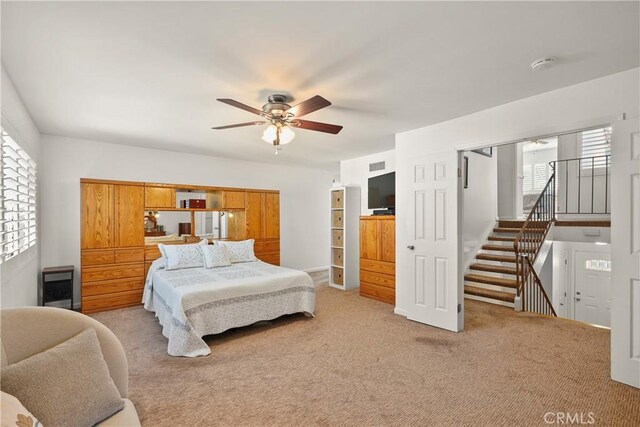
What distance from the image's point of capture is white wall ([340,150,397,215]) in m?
5.31

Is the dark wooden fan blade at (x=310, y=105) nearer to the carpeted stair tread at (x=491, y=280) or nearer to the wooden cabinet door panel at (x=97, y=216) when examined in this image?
the wooden cabinet door panel at (x=97, y=216)

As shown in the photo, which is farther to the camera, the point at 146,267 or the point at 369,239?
the point at 369,239

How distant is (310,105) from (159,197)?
11.9 ft

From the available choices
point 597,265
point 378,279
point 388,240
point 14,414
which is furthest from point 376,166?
point 14,414

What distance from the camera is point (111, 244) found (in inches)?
175

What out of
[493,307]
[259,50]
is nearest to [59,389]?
[259,50]

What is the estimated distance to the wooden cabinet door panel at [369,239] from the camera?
495cm

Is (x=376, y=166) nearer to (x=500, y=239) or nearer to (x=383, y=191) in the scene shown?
(x=383, y=191)

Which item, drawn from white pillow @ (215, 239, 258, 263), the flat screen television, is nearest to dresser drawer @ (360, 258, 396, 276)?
the flat screen television

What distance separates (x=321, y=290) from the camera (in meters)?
5.54

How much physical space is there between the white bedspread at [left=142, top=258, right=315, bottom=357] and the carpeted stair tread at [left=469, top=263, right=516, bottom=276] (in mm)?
3137

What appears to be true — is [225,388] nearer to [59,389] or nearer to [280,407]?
[280,407]

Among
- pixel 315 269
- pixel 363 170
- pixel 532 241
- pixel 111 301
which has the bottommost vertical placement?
pixel 315 269

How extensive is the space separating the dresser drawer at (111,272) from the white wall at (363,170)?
12.8ft
